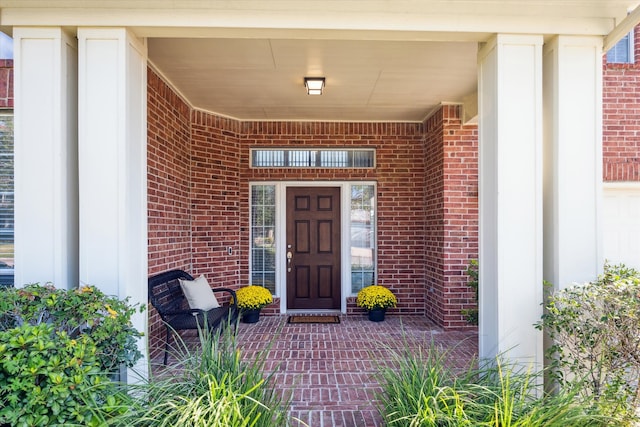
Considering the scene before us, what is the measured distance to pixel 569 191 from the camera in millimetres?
2654

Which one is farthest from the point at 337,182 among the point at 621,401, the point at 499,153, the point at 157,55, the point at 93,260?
the point at 621,401

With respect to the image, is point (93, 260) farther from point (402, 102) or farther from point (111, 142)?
point (402, 102)

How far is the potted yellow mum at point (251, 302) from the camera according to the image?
210 inches

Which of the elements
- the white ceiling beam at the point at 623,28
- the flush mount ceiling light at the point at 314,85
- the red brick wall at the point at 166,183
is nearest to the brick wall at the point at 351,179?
the red brick wall at the point at 166,183

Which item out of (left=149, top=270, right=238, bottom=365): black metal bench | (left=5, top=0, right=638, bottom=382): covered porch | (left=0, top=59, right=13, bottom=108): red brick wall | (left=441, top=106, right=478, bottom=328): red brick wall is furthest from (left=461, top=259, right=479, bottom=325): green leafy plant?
(left=0, top=59, right=13, bottom=108): red brick wall

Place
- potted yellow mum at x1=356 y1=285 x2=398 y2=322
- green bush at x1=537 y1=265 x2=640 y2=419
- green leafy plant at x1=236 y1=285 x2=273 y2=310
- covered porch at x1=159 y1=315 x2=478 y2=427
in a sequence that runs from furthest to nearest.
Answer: potted yellow mum at x1=356 y1=285 x2=398 y2=322 < green leafy plant at x1=236 y1=285 x2=273 y2=310 < covered porch at x1=159 y1=315 x2=478 y2=427 < green bush at x1=537 y1=265 x2=640 y2=419

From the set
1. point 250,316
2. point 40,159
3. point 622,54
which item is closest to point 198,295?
point 250,316

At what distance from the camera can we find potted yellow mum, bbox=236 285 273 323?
5340 mm

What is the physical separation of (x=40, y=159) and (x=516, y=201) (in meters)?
3.18

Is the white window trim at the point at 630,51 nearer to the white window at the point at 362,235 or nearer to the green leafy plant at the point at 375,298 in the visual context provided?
the white window at the point at 362,235

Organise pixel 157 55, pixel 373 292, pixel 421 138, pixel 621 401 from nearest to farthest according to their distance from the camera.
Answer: pixel 621 401 < pixel 157 55 < pixel 373 292 < pixel 421 138

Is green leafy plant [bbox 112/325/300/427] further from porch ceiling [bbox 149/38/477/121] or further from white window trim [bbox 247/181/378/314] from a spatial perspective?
white window trim [bbox 247/181/378/314]

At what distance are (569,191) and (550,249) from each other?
42 centimetres

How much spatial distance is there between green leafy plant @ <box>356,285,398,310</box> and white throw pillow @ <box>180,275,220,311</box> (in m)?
2.11
